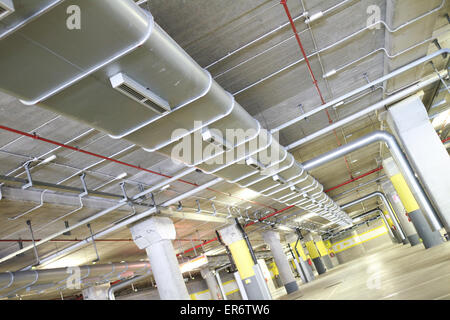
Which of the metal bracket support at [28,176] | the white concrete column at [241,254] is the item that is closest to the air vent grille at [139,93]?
the metal bracket support at [28,176]

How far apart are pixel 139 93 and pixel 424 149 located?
12046 mm

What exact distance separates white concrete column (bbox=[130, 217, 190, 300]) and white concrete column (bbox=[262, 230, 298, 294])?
19043 millimetres

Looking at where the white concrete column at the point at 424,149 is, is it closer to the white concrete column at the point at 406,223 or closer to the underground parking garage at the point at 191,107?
the underground parking garage at the point at 191,107

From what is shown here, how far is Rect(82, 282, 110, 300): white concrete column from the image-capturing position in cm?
2945

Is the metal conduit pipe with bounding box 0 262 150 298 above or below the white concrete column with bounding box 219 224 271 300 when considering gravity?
above

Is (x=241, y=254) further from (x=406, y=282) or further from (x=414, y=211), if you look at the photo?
(x=406, y=282)

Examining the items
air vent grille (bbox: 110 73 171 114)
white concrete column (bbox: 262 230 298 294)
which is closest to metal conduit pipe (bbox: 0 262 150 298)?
air vent grille (bbox: 110 73 171 114)

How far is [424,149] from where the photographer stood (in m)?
13.8

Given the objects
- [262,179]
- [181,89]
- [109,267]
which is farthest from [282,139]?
[109,267]

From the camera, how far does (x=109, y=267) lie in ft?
71.4

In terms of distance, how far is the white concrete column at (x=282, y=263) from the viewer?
3300 cm

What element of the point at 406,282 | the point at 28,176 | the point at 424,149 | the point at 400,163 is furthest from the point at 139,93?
the point at 424,149

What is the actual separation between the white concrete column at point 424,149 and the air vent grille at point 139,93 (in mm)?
11081

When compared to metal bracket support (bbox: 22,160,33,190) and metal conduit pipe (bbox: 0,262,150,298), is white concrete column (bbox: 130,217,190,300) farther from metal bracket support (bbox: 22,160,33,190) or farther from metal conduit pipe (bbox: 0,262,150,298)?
metal bracket support (bbox: 22,160,33,190)
